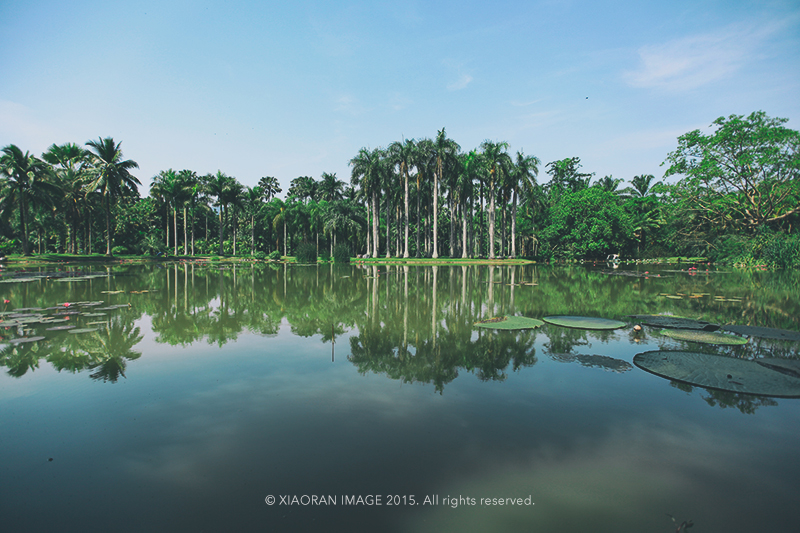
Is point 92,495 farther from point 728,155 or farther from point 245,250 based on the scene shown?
point 245,250

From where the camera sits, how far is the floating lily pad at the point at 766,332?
9179 millimetres

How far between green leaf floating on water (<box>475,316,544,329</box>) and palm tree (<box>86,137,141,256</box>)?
5241cm

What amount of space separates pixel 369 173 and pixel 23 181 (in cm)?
3755

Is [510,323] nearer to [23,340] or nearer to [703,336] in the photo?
[703,336]

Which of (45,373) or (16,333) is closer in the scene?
(45,373)

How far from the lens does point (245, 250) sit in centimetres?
7056

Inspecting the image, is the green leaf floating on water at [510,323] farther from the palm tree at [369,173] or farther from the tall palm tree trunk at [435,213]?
the palm tree at [369,173]

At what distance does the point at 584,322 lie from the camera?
10.8 meters

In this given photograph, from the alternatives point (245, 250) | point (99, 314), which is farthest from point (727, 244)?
point (245, 250)

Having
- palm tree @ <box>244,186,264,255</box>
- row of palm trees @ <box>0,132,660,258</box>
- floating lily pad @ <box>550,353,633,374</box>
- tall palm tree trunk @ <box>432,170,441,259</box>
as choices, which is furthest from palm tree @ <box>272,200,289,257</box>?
floating lily pad @ <box>550,353,633,374</box>

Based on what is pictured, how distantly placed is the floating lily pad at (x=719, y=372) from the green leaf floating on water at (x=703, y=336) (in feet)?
5.23

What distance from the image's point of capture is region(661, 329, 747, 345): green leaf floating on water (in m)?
8.68

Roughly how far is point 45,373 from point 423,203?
5505 centimetres

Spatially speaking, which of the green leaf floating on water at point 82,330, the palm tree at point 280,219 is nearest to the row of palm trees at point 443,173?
the palm tree at point 280,219
